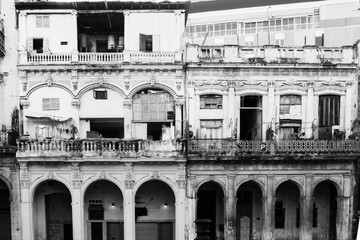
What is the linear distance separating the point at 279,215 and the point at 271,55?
963 cm

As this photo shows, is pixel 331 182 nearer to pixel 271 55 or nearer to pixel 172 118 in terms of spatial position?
pixel 271 55

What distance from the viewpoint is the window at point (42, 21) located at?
20188mm

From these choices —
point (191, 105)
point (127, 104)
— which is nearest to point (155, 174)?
point (127, 104)

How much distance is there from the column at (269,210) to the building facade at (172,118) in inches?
2.2

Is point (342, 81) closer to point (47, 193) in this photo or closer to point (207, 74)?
point (207, 74)

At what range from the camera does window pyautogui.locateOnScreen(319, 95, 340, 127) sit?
66.7 ft

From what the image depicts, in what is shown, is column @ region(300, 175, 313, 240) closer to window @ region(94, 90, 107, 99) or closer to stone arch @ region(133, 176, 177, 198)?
stone arch @ region(133, 176, 177, 198)

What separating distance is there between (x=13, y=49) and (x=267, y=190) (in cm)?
1655

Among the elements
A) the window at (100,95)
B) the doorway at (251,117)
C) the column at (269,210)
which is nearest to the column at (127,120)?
the window at (100,95)

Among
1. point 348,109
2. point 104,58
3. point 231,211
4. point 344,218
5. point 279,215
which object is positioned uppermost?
point 104,58

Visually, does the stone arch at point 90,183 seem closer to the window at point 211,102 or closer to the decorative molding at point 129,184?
the decorative molding at point 129,184

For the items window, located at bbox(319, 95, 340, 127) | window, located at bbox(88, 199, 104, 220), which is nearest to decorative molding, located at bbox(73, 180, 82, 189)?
window, located at bbox(88, 199, 104, 220)

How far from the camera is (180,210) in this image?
19.6 meters

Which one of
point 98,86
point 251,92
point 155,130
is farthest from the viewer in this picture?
point 155,130
